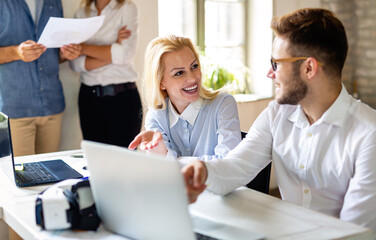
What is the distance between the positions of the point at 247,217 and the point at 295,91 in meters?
0.51

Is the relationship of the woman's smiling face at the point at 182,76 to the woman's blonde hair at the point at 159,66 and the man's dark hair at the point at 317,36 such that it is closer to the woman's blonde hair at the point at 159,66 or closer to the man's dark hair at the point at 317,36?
the woman's blonde hair at the point at 159,66

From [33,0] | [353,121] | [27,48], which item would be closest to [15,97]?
[27,48]

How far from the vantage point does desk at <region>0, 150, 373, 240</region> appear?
1411mm

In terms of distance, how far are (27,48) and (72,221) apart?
1739 millimetres

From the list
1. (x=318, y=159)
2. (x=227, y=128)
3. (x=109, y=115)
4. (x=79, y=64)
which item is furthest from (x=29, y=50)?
(x=318, y=159)

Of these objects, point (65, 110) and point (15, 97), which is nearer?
point (15, 97)

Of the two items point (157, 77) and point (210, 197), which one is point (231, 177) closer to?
point (210, 197)

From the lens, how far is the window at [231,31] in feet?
14.9

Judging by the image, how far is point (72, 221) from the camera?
1.45 m

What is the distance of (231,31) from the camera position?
16.3 ft

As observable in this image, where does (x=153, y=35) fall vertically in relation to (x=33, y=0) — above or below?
below

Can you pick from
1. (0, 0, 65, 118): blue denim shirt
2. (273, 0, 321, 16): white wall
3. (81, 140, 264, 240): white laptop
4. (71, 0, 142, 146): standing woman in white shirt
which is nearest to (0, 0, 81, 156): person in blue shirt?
(0, 0, 65, 118): blue denim shirt

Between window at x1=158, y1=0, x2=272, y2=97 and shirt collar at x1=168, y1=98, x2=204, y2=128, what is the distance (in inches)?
79.2

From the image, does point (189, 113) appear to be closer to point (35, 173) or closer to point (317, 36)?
point (35, 173)
